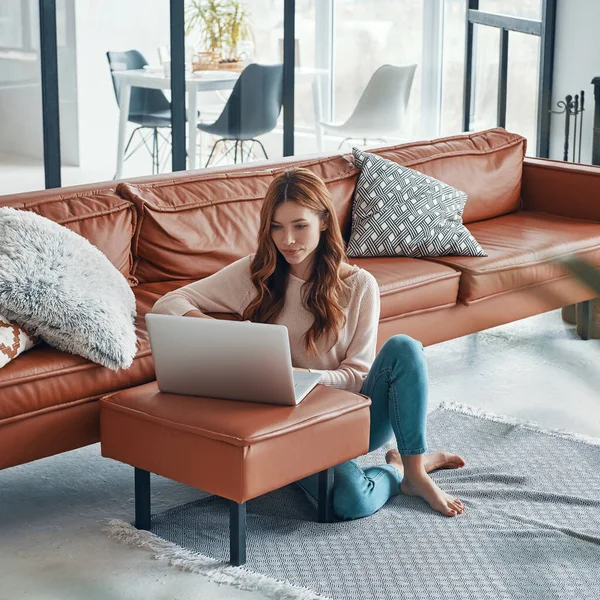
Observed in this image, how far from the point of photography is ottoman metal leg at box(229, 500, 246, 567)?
2.25m

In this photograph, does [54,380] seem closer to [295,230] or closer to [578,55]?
[295,230]

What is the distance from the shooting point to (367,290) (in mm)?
2553

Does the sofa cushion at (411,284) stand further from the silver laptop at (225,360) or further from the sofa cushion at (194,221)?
the silver laptop at (225,360)

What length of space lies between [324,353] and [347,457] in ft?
0.92

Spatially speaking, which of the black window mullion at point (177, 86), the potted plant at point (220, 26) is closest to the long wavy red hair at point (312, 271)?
the black window mullion at point (177, 86)

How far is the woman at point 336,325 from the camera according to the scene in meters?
2.47

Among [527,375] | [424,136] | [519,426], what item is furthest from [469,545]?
[424,136]

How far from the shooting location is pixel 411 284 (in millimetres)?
3312

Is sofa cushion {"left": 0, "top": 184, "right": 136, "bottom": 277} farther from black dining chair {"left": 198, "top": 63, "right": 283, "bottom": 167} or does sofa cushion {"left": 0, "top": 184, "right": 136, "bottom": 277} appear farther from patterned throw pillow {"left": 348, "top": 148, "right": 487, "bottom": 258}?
black dining chair {"left": 198, "top": 63, "right": 283, "bottom": 167}

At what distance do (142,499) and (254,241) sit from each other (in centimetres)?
116

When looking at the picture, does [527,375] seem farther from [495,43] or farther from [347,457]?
[495,43]

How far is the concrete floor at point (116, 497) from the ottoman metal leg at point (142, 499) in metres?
0.09

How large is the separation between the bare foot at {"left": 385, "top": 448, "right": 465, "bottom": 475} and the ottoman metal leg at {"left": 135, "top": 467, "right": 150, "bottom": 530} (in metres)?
0.66

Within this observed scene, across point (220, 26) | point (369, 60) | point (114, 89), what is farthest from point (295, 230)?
point (369, 60)
